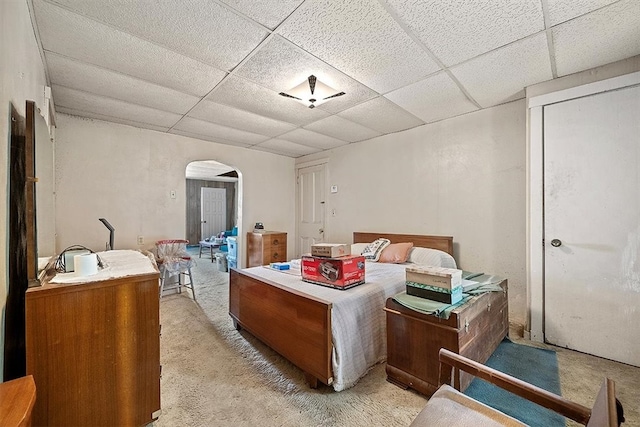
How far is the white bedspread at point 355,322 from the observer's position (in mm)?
1806

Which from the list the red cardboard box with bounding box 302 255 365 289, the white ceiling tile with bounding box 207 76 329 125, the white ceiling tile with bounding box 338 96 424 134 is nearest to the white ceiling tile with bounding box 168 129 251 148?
the white ceiling tile with bounding box 207 76 329 125

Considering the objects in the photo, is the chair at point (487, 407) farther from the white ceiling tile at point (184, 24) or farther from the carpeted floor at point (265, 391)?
the white ceiling tile at point (184, 24)

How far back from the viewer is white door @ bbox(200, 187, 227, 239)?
905cm

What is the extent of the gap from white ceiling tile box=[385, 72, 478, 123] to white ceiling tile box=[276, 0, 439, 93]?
0.20 m

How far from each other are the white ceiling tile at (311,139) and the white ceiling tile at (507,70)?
6.98 feet

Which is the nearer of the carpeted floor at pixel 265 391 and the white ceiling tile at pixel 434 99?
the carpeted floor at pixel 265 391

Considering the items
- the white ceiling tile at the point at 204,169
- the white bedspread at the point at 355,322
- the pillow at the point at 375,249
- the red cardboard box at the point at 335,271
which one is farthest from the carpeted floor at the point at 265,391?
the white ceiling tile at the point at 204,169

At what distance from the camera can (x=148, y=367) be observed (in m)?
1.46

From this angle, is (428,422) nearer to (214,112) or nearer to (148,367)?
(148,367)

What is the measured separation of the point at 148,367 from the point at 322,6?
2.28 metres

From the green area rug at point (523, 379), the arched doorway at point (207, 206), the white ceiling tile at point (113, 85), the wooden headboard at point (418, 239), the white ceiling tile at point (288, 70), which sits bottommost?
the green area rug at point (523, 379)

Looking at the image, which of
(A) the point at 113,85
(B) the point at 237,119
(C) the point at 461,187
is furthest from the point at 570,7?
(A) the point at 113,85

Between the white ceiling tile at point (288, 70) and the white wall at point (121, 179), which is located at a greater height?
the white ceiling tile at point (288, 70)

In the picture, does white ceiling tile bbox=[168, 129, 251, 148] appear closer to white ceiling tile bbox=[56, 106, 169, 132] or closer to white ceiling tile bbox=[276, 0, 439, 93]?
white ceiling tile bbox=[56, 106, 169, 132]
